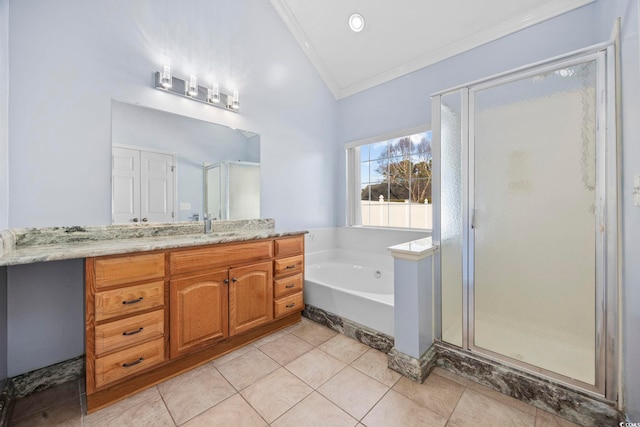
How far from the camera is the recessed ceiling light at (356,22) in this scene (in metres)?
2.69

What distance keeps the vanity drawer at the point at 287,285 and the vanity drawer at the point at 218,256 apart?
28 centimetres

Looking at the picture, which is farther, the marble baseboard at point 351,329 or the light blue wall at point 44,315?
the marble baseboard at point 351,329

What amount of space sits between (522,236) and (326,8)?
111 inches

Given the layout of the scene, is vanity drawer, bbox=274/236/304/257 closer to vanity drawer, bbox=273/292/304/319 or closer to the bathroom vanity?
the bathroom vanity

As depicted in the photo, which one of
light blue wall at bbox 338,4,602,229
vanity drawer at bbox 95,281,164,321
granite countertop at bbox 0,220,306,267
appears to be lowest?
vanity drawer at bbox 95,281,164,321

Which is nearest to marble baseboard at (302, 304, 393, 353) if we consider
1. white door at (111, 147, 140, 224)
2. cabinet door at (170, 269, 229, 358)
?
cabinet door at (170, 269, 229, 358)

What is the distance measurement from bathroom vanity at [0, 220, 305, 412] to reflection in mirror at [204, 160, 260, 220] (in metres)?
0.33

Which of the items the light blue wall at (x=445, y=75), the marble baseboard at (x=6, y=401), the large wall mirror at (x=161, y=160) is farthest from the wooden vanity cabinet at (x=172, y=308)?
the light blue wall at (x=445, y=75)

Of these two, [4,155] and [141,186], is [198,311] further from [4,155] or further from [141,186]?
[4,155]

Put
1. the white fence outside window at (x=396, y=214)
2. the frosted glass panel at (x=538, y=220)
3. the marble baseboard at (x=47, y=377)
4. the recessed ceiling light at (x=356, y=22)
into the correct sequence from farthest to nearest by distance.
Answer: the white fence outside window at (x=396, y=214) → the recessed ceiling light at (x=356, y=22) → the marble baseboard at (x=47, y=377) → the frosted glass panel at (x=538, y=220)

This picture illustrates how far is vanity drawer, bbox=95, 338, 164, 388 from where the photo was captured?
4.66 ft

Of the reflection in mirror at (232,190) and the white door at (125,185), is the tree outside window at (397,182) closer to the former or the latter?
the reflection in mirror at (232,190)

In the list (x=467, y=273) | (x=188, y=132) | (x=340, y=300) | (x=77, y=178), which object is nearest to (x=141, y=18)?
(x=188, y=132)

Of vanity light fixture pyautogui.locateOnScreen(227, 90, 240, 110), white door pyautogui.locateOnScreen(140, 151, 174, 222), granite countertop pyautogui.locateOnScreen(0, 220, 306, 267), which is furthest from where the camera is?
vanity light fixture pyautogui.locateOnScreen(227, 90, 240, 110)
